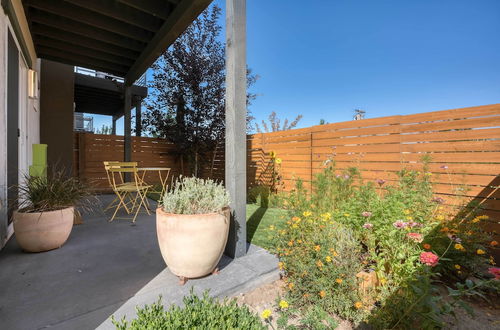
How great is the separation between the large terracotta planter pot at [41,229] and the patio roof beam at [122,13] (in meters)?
2.75

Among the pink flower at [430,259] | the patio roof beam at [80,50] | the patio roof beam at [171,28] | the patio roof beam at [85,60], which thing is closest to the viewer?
the pink flower at [430,259]

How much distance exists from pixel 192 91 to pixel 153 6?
3.23 m

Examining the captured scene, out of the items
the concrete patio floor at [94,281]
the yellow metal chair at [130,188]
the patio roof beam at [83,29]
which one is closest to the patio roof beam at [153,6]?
the patio roof beam at [83,29]

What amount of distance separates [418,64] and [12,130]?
865cm

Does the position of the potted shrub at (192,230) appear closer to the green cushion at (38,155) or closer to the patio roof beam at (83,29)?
the green cushion at (38,155)

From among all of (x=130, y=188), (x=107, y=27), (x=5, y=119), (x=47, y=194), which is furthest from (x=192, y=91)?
(x=47, y=194)

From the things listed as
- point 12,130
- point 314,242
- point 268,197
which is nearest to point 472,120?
point 314,242

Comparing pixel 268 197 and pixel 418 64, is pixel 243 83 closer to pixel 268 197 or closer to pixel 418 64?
pixel 268 197

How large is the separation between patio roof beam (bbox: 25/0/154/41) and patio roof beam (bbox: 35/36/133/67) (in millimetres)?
986

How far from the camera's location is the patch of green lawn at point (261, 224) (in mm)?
2458

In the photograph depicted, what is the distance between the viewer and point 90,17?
11.2 ft

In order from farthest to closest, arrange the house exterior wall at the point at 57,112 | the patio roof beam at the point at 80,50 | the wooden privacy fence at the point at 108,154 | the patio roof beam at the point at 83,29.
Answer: the wooden privacy fence at the point at 108,154
the house exterior wall at the point at 57,112
the patio roof beam at the point at 80,50
the patio roof beam at the point at 83,29

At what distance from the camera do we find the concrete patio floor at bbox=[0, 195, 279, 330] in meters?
1.24

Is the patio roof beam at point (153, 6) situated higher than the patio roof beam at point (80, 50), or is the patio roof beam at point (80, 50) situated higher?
the patio roof beam at point (153, 6)
